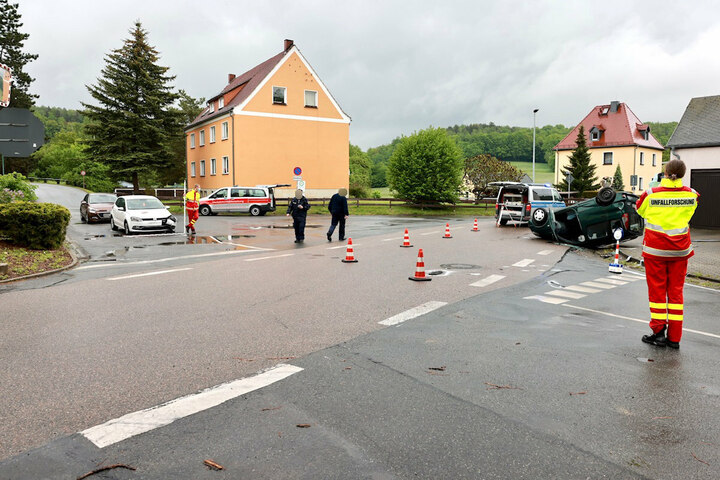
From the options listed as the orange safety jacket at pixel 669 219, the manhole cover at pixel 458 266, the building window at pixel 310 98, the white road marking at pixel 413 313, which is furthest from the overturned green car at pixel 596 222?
the building window at pixel 310 98

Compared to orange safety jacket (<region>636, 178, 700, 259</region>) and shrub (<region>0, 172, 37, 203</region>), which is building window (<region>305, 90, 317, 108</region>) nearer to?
shrub (<region>0, 172, 37, 203</region>)

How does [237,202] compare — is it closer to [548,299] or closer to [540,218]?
Result: [540,218]

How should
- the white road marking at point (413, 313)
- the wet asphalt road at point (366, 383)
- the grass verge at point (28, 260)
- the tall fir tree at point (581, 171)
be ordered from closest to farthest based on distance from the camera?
1. the wet asphalt road at point (366, 383)
2. the white road marking at point (413, 313)
3. the grass verge at point (28, 260)
4. the tall fir tree at point (581, 171)

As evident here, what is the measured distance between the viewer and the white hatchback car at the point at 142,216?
20.1m

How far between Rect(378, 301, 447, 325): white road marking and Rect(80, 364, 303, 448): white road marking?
2.15 m

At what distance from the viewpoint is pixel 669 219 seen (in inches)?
224

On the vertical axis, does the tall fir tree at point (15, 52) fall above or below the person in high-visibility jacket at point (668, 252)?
above

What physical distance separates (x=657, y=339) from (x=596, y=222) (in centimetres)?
1069

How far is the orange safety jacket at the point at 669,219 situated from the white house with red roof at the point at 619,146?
62.0 m

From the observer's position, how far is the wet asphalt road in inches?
123

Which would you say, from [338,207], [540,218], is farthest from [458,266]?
[540,218]

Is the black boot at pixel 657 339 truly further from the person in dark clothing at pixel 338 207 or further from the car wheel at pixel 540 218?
the car wheel at pixel 540 218

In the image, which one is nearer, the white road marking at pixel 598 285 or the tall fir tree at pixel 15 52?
the white road marking at pixel 598 285

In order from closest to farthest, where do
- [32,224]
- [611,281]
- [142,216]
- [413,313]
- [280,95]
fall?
[413,313], [611,281], [32,224], [142,216], [280,95]
